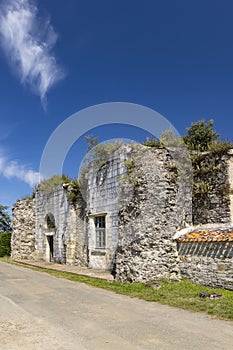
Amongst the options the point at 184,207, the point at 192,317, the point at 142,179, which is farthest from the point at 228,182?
the point at 192,317

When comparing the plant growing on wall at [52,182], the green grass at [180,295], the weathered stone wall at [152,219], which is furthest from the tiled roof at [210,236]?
the plant growing on wall at [52,182]

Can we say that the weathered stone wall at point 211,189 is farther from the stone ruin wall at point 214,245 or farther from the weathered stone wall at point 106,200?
the weathered stone wall at point 106,200

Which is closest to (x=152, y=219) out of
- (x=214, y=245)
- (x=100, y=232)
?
(x=214, y=245)

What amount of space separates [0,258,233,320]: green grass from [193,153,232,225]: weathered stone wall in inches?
113

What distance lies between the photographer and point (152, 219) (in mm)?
10109

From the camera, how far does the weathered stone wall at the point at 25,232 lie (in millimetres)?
21641

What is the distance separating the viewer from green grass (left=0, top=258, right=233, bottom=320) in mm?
6685

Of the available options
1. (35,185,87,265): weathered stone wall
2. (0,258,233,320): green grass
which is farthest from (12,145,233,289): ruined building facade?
(35,185,87,265): weathered stone wall

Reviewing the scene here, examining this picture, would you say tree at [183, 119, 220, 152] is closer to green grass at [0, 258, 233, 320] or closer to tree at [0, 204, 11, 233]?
green grass at [0, 258, 233, 320]

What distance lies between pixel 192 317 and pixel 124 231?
4731mm

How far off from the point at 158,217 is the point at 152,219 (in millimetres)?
202

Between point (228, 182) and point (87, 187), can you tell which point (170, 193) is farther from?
point (87, 187)

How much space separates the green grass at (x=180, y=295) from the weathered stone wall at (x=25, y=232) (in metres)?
11.7

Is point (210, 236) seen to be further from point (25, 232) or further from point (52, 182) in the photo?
point (25, 232)
